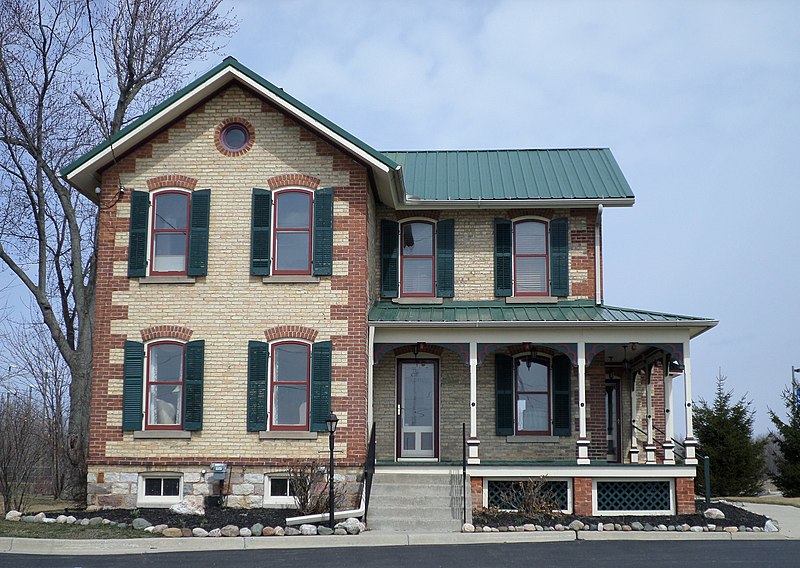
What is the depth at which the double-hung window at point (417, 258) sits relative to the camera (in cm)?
2119

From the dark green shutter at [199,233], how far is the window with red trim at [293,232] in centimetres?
137

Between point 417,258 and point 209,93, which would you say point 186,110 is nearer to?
→ point 209,93

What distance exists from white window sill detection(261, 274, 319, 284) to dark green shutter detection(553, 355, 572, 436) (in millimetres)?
5812

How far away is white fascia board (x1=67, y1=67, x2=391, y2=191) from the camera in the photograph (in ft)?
61.5

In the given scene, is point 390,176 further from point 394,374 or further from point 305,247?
point 394,374

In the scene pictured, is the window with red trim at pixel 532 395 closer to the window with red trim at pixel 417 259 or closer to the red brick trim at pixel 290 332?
the window with red trim at pixel 417 259

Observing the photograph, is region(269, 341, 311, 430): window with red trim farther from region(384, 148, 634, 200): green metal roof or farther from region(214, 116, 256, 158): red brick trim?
region(384, 148, 634, 200): green metal roof

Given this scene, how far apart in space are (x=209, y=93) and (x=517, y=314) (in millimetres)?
7805

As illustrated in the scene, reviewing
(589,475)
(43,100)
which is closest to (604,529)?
(589,475)

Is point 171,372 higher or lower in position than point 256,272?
lower

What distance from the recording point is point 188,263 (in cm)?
1902

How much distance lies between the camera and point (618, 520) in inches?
702

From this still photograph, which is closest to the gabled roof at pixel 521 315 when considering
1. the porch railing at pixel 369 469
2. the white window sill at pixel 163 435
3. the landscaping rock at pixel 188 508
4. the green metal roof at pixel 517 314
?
the green metal roof at pixel 517 314

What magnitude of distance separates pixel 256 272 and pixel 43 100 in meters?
8.92
